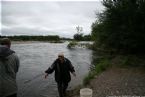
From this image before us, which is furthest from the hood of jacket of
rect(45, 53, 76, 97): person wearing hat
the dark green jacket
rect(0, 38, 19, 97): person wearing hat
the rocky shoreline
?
the rocky shoreline

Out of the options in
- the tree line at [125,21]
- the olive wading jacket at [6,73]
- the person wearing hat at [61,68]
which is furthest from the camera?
the tree line at [125,21]

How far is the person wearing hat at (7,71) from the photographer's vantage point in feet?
19.5

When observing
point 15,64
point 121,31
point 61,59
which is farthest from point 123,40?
point 15,64

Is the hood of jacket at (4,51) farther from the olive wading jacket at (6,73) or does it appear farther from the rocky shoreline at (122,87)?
the rocky shoreline at (122,87)

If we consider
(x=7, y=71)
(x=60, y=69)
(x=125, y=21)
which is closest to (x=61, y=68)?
(x=60, y=69)

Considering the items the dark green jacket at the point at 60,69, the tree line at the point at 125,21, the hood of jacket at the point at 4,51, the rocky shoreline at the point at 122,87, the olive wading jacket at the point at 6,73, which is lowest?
the rocky shoreline at the point at 122,87

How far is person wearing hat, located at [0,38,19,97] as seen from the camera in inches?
234

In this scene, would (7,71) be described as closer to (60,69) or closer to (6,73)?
(6,73)

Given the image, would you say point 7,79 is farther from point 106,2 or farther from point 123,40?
point 106,2

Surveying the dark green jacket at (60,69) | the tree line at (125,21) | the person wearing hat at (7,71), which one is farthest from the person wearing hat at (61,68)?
the tree line at (125,21)

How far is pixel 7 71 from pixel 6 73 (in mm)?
49

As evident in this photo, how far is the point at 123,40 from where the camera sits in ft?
79.1

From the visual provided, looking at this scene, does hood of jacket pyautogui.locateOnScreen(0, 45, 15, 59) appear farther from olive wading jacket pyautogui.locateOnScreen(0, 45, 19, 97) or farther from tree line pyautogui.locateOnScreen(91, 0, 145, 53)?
tree line pyautogui.locateOnScreen(91, 0, 145, 53)

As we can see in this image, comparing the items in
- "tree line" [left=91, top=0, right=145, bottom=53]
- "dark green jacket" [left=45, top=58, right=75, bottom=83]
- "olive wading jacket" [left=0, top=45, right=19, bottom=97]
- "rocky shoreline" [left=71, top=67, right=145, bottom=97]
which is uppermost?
"tree line" [left=91, top=0, right=145, bottom=53]
